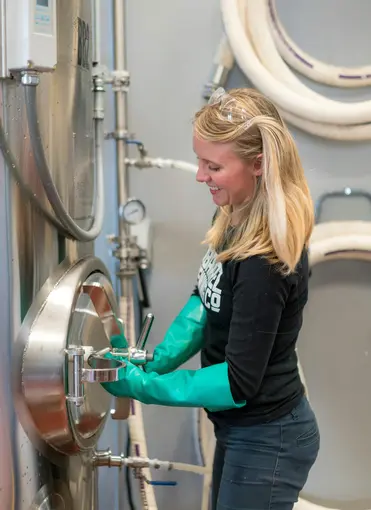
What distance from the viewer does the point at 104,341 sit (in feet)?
3.36

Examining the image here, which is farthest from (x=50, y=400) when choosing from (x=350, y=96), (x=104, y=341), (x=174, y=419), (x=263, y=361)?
(x=350, y=96)

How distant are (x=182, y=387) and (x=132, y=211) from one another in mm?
648

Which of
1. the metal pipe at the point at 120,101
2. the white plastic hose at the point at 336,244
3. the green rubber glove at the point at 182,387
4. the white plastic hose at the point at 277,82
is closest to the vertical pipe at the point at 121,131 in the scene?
the metal pipe at the point at 120,101

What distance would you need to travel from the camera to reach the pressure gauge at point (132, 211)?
151 cm

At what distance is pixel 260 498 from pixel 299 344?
2.32 ft

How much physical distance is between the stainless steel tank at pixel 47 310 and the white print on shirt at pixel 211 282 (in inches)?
7.5

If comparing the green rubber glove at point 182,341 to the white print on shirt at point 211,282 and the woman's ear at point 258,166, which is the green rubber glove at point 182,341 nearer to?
the white print on shirt at point 211,282

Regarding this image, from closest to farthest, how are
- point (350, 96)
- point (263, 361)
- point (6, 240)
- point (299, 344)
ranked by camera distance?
point (6, 240) → point (263, 361) → point (350, 96) → point (299, 344)

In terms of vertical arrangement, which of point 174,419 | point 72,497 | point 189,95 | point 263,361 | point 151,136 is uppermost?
point 189,95

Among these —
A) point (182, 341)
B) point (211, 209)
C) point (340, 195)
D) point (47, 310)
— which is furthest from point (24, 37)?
point (340, 195)

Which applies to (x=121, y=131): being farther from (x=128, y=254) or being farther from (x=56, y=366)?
(x=56, y=366)

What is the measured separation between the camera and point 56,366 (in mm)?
844

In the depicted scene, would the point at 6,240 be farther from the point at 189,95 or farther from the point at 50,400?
the point at 189,95

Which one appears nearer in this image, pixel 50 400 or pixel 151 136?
pixel 50 400
